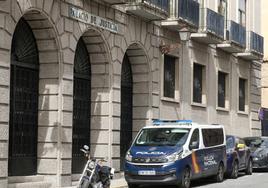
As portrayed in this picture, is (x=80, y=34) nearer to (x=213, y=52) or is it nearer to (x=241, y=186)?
(x=241, y=186)

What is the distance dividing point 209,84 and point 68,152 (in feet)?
40.8

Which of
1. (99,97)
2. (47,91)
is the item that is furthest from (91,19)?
(47,91)

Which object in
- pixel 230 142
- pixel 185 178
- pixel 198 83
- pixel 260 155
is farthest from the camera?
pixel 198 83

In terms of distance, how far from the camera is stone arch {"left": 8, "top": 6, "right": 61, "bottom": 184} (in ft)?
60.6

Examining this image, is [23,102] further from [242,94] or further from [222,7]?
[242,94]

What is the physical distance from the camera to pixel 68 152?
1892 centimetres

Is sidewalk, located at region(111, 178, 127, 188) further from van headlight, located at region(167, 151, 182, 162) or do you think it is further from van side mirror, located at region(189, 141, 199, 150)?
van side mirror, located at region(189, 141, 199, 150)

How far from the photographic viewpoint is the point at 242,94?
3509 cm

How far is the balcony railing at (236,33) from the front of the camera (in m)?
31.3

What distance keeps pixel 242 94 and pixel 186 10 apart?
10094mm

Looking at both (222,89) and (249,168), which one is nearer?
(249,168)

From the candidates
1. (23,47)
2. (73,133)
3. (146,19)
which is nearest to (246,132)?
(146,19)

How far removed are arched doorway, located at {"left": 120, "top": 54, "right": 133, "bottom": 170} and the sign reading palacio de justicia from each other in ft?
9.73

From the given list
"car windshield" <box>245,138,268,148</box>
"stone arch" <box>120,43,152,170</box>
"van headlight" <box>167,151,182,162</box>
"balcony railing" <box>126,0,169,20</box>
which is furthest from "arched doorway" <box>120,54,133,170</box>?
"car windshield" <box>245,138,268,148</box>
